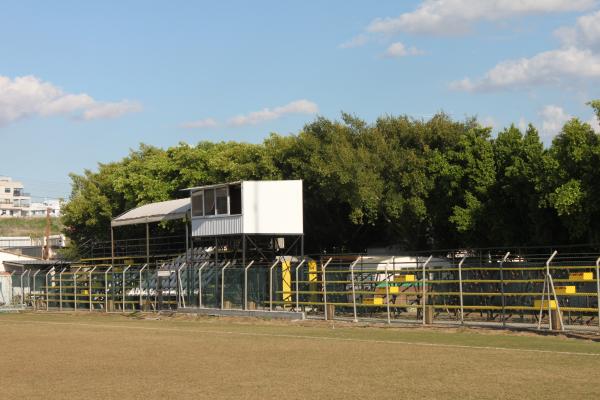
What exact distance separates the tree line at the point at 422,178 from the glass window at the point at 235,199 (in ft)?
7.96

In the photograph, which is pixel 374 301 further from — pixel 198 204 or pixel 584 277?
pixel 198 204

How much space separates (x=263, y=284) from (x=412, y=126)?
74.0ft

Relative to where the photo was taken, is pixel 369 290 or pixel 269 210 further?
pixel 269 210

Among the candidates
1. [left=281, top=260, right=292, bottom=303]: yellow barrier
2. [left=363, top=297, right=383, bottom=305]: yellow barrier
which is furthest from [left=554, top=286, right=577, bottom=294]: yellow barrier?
[left=281, top=260, right=292, bottom=303]: yellow barrier

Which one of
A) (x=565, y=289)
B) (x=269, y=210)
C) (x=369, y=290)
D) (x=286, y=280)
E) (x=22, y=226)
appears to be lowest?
(x=369, y=290)

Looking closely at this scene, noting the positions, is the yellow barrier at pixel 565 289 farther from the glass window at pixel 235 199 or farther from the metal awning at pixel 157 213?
the metal awning at pixel 157 213

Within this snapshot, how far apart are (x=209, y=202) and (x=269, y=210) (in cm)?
423

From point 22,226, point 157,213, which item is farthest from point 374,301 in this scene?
point 22,226

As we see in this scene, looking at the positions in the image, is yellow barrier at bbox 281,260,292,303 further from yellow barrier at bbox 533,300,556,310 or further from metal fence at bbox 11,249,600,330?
yellow barrier at bbox 533,300,556,310

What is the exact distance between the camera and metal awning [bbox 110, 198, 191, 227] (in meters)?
55.4

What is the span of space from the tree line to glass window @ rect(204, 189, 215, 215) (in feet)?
14.5

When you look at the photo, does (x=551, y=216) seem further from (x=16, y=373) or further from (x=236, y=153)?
(x=16, y=373)

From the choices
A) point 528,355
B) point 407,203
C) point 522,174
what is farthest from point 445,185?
point 528,355

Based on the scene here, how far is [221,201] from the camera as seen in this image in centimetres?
4766
